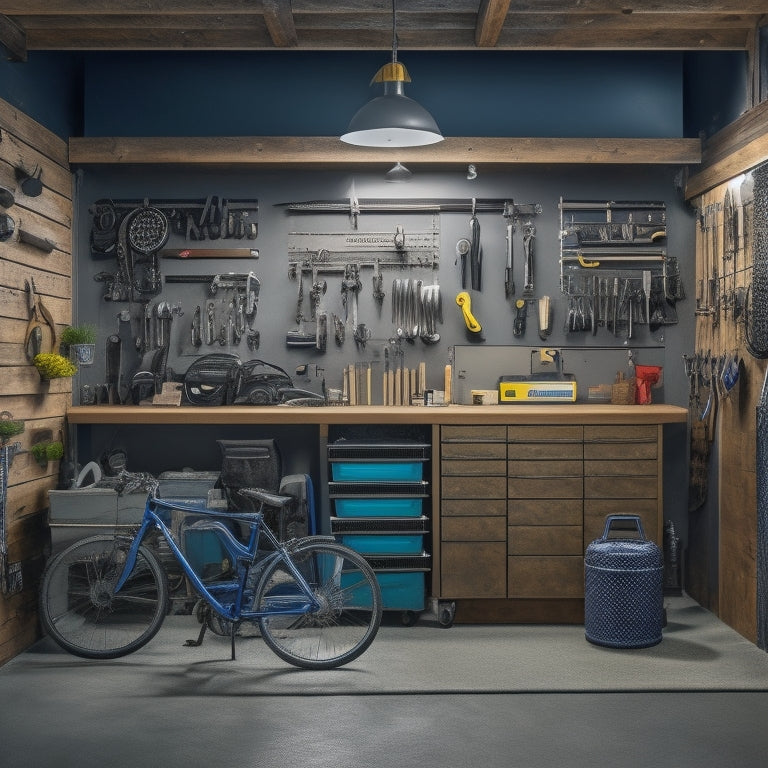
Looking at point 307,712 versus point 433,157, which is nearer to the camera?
Result: point 307,712

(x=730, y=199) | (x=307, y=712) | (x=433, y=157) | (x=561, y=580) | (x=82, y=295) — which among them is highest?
(x=433, y=157)

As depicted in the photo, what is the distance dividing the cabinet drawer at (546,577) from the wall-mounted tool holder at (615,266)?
59.8 inches

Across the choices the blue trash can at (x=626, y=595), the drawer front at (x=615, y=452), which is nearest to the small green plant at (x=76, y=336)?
the drawer front at (x=615, y=452)

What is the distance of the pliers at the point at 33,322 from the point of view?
464cm

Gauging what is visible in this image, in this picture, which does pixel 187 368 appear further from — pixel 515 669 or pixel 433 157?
pixel 515 669

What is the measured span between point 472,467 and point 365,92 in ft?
7.93

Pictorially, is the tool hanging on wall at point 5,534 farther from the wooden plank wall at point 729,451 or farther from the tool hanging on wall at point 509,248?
the wooden plank wall at point 729,451

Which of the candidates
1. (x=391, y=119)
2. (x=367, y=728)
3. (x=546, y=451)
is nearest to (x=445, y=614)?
(x=546, y=451)

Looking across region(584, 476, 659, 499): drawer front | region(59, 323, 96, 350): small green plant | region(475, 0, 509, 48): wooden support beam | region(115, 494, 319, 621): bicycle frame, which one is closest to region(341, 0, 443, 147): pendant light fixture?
region(475, 0, 509, 48): wooden support beam

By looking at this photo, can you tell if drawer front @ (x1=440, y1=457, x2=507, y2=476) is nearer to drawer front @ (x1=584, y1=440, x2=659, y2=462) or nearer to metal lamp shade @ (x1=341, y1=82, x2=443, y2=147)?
drawer front @ (x1=584, y1=440, x2=659, y2=462)

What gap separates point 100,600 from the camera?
442 centimetres

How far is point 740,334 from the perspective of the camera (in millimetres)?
4777

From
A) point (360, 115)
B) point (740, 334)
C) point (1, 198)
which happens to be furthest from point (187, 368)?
point (740, 334)

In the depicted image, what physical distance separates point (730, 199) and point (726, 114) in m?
0.59
